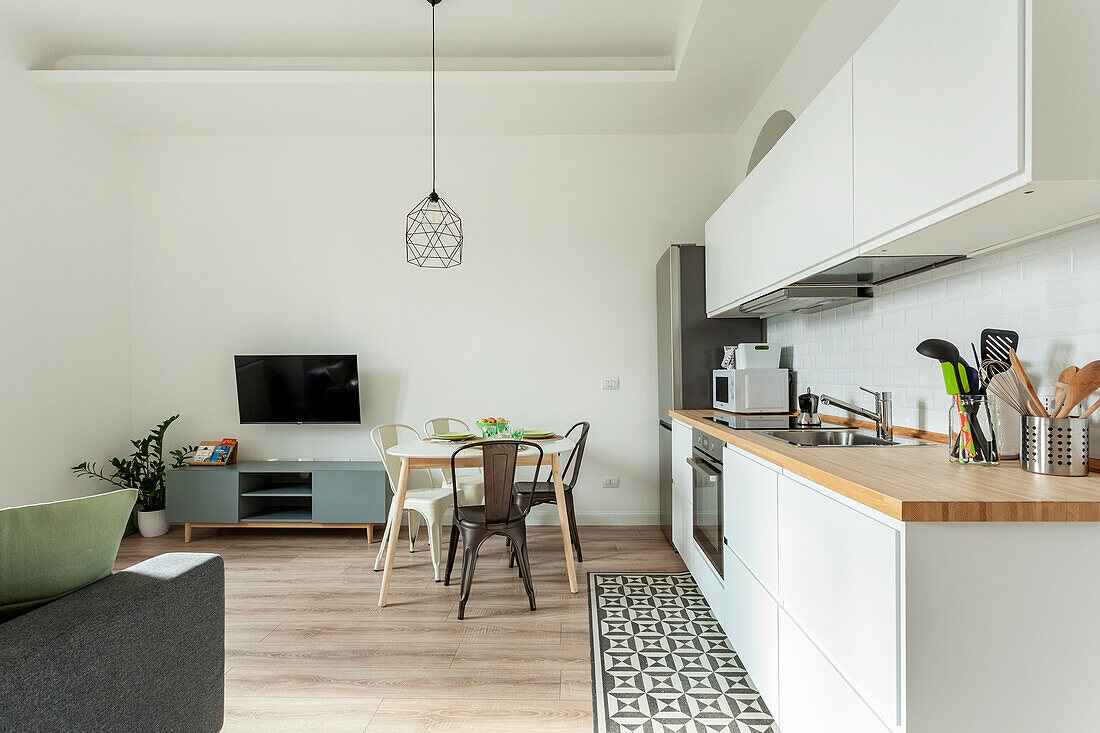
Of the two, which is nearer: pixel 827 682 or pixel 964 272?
pixel 827 682

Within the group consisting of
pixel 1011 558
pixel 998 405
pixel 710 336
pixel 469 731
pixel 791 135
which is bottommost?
pixel 469 731

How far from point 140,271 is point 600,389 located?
3611mm

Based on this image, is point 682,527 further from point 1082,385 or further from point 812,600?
point 1082,385

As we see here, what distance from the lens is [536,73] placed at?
152 inches

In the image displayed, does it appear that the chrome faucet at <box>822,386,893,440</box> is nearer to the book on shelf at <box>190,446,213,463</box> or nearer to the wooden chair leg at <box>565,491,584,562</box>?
the wooden chair leg at <box>565,491,584,562</box>

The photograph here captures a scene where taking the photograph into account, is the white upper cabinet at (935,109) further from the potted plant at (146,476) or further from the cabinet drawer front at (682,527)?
the potted plant at (146,476)

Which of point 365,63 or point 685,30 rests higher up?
point 365,63

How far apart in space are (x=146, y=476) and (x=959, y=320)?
5.09 metres

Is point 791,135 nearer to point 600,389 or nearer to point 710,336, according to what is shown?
point 710,336

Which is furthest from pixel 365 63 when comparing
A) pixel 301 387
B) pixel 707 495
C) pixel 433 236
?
pixel 707 495

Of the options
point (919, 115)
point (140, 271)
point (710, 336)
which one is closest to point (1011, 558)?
point (919, 115)

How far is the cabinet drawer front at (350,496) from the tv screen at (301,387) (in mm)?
434

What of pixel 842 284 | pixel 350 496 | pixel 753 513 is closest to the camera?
pixel 753 513

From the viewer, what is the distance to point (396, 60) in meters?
4.08
